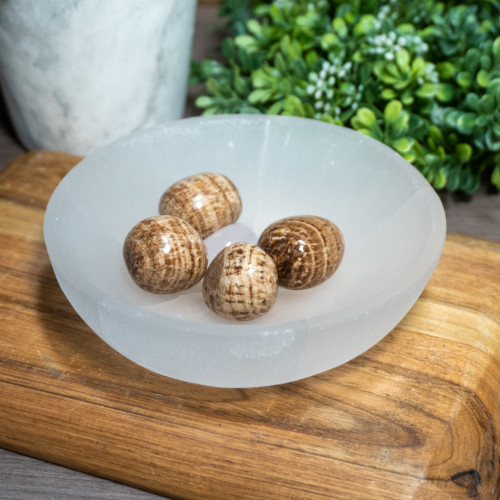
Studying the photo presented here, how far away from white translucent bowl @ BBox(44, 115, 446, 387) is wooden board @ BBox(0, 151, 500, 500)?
0.06 meters

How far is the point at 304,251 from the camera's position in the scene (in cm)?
71

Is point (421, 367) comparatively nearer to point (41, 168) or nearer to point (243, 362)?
point (243, 362)

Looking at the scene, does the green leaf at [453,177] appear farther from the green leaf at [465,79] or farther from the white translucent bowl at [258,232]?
the white translucent bowl at [258,232]

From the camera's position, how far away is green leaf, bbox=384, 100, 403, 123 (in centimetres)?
101

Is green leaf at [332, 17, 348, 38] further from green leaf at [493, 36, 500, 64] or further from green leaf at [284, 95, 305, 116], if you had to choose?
green leaf at [493, 36, 500, 64]

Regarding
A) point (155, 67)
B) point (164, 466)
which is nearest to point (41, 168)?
point (155, 67)

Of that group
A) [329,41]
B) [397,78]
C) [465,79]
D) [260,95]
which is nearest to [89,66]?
[260,95]

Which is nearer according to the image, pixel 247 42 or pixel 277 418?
pixel 277 418

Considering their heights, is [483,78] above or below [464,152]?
A: above

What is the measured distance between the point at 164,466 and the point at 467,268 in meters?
0.47

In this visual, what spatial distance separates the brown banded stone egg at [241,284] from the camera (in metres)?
0.67

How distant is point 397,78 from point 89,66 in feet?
1.61

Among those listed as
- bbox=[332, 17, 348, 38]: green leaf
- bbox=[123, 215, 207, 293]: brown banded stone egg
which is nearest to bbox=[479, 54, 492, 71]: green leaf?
bbox=[332, 17, 348, 38]: green leaf

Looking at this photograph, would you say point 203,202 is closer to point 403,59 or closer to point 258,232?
point 258,232
